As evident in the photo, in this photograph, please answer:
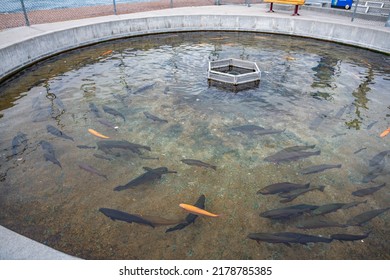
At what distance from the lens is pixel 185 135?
6.99 metres

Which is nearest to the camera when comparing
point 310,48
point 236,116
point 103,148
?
point 103,148

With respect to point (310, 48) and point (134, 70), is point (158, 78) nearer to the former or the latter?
point (134, 70)

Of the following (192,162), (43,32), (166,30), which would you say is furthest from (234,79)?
(43,32)

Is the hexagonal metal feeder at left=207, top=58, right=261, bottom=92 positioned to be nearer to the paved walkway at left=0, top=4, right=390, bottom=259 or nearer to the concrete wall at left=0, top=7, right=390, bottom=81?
the concrete wall at left=0, top=7, right=390, bottom=81

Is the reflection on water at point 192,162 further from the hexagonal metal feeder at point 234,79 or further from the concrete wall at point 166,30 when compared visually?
the concrete wall at point 166,30

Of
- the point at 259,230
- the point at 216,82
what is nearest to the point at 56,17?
the point at 216,82

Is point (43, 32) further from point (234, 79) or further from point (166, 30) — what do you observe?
point (234, 79)

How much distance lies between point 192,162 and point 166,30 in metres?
12.8

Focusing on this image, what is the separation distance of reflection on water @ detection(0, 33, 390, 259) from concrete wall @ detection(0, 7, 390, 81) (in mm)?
1017

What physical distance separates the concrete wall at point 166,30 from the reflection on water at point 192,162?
3.34 ft

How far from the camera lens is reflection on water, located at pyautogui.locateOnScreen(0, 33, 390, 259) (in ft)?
14.6

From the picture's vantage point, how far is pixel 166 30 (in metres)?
16.5

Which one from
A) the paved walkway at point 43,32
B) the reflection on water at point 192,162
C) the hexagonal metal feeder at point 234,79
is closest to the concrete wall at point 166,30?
the paved walkway at point 43,32
